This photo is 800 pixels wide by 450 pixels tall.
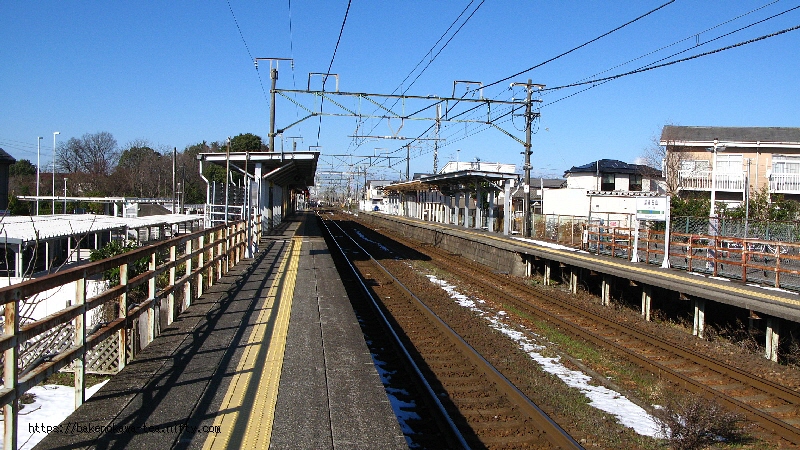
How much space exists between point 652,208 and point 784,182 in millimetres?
19719

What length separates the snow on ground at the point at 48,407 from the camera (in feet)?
22.9

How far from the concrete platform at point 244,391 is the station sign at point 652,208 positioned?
1008 centimetres

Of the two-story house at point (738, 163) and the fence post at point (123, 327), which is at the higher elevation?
the two-story house at point (738, 163)

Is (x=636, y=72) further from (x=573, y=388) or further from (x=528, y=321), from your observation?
(x=573, y=388)

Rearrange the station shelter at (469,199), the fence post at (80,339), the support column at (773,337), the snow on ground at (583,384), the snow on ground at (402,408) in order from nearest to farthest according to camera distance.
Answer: the fence post at (80,339)
the snow on ground at (402,408)
the snow on ground at (583,384)
the support column at (773,337)
the station shelter at (469,199)

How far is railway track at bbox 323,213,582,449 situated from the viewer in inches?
232

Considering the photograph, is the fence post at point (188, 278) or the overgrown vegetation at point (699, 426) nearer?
the overgrown vegetation at point (699, 426)

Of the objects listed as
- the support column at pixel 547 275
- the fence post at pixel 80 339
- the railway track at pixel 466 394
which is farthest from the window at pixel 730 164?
the fence post at pixel 80 339

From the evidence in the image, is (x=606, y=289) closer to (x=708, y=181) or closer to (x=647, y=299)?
(x=647, y=299)

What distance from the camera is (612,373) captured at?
8492mm

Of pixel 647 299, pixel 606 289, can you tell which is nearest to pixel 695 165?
pixel 606 289

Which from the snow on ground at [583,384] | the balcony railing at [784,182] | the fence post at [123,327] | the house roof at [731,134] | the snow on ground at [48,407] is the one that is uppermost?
the house roof at [731,134]

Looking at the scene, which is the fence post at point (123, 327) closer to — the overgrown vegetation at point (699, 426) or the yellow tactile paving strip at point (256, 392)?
the yellow tactile paving strip at point (256, 392)

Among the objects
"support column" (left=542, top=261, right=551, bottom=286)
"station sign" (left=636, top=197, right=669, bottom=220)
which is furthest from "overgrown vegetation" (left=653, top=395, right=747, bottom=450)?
"support column" (left=542, top=261, right=551, bottom=286)
